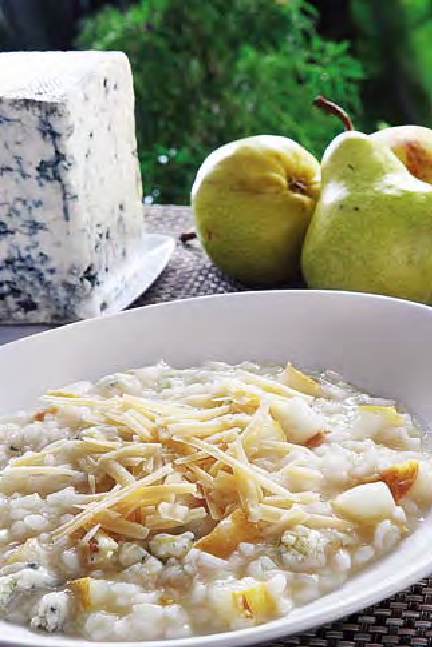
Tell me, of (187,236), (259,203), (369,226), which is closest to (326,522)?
(369,226)

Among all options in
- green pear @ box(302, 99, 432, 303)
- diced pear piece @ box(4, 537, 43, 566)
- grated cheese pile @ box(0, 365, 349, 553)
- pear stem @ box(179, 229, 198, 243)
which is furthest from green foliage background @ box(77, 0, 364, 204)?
diced pear piece @ box(4, 537, 43, 566)

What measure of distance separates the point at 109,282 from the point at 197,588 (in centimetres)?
131

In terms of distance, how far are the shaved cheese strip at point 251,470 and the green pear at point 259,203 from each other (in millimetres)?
1016

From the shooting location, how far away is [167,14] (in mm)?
4180

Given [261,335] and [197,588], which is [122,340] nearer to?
[261,335]

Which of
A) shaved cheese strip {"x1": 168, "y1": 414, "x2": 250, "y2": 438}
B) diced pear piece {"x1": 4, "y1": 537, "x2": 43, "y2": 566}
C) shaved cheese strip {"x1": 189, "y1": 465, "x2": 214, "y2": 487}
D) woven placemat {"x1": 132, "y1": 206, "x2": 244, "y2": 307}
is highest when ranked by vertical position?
shaved cheese strip {"x1": 168, "y1": 414, "x2": 250, "y2": 438}

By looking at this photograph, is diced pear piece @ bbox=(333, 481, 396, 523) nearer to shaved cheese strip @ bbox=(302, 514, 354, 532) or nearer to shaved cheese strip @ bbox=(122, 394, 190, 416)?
shaved cheese strip @ bbox=(302, 514, 354, 532)

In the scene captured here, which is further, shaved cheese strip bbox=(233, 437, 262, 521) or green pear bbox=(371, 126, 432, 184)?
green pear bbox=(371, 126, 432, 184)

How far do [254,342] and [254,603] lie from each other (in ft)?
2.65

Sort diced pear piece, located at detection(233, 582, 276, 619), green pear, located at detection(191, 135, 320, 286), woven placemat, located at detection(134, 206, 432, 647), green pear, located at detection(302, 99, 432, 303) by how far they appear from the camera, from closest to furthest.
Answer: diced pear piece, located at detection(233, 582, 276, 619) → woven placemat, located at detection(134, 206, 432, 647) → green pear, located at detection(302, 99, 432, 303) → green pear, located at detection(191, 135, 320, 286)

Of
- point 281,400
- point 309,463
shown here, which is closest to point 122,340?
point 281,400

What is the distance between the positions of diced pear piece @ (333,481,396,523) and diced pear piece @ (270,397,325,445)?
0.60ft

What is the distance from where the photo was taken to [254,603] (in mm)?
1238

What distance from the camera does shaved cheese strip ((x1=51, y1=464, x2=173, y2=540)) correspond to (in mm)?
1363
